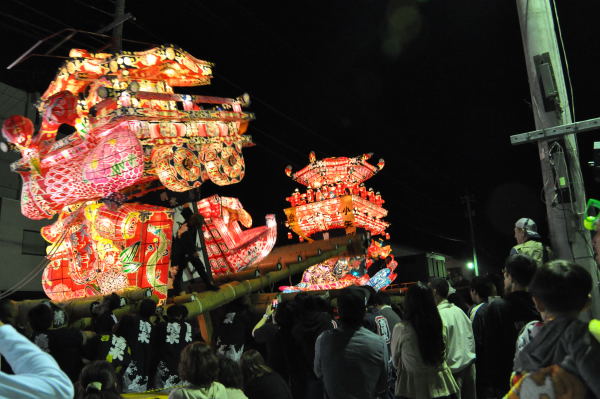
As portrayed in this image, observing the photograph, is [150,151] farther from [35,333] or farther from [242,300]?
[35,333]

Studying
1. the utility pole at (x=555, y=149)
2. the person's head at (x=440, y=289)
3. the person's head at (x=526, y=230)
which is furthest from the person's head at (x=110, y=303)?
the utility pole at (x=555, y=149)

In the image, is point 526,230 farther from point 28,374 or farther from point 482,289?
point 28,374

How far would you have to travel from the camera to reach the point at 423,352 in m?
4.55

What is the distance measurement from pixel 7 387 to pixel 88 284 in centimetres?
1313

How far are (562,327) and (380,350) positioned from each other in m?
2.43

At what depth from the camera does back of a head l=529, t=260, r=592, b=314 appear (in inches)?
97.6

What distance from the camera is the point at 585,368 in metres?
2.21

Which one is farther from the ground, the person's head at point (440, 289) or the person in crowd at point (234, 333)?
the person's head at point (440, 289)

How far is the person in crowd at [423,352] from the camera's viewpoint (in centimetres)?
454

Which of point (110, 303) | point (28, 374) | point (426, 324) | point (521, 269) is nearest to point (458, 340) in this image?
point (426, 324)

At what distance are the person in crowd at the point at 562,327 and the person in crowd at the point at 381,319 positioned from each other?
14.2 feet

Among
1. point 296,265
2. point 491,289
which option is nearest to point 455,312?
point 491,289

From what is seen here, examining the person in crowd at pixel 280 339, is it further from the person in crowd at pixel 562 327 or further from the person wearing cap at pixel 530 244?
the person in crowd at pixel 562 327

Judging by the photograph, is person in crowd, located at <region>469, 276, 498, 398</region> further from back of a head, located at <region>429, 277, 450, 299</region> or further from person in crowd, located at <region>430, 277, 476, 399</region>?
back of a head, located at <region>429, 277, 450, 299</region>
